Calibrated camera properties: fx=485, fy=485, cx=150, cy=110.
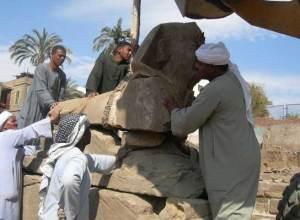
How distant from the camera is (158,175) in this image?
149 inches

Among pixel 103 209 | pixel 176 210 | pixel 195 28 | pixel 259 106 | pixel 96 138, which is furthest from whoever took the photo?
pixel 259 106

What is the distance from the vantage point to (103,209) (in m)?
3.91

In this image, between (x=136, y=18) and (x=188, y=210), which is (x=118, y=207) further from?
(x=136, y=18)

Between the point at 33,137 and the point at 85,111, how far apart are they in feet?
2.06

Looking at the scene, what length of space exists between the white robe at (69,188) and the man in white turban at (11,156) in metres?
1.00

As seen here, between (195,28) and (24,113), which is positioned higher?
(195,28)

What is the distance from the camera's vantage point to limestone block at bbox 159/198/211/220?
3.42m

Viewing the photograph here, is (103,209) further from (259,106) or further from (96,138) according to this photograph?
(259,106)

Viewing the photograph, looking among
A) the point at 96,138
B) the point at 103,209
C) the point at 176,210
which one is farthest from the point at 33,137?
the point at 176,210

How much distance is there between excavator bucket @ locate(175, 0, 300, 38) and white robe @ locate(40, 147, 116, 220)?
1.57 m

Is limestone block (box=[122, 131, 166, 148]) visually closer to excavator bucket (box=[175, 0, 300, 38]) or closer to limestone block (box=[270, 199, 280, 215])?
excavator bucket (box=[175, 0, 300, 38])

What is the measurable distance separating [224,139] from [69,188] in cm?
108

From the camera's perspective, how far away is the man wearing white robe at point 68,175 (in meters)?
3.26

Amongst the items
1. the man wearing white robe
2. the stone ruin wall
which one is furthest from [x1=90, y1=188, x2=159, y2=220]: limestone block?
the stone ruin wall
